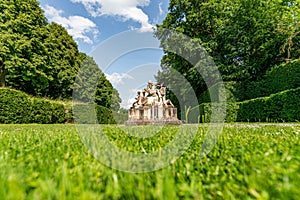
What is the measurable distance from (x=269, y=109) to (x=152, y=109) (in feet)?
25.5

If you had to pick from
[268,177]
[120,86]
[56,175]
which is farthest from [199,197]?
[120,86]

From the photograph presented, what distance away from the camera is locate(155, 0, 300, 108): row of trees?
18297mm

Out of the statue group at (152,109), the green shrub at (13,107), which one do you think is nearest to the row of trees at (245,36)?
the statue group at (152,109)

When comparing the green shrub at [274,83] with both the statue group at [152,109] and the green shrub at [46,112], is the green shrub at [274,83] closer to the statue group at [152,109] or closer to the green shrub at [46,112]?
the statue group at [152,109]

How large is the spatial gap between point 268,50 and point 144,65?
17506 mm

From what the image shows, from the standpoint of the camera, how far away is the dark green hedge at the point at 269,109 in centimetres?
1118

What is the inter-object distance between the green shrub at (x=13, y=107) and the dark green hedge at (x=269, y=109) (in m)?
11.8

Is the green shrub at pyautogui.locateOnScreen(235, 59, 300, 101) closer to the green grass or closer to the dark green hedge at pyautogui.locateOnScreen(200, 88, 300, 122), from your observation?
the dark green hedge at pyautogui.locateOnScreen(200, 88, 300, 122)

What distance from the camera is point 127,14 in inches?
466

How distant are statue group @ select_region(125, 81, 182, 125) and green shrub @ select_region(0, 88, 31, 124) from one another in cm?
706

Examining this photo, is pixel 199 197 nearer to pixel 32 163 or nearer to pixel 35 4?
pixel 32 163

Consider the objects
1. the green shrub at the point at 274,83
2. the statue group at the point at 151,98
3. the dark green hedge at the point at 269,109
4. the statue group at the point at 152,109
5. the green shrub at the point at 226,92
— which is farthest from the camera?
the green shrub at the point at 226,92

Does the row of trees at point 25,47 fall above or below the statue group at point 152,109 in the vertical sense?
above

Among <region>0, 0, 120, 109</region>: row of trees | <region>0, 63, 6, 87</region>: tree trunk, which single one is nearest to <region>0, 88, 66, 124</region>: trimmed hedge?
<region>0, 0, 120, 109</region>: row of trees
